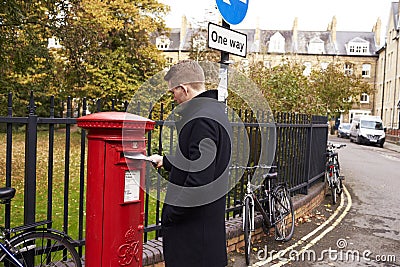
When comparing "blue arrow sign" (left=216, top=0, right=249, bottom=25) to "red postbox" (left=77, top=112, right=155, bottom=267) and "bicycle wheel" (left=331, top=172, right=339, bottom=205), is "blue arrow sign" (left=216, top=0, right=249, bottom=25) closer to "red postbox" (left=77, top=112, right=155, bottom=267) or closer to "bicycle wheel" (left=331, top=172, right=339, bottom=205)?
"red postbox" (left=77, top=112, right=155, bottom=267)

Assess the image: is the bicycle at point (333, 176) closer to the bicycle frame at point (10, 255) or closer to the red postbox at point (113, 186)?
the red postbox at point (113, 186)

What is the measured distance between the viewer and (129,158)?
287 centimetres

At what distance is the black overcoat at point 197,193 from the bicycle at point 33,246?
0.90m

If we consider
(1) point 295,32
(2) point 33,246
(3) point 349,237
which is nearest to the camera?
(2) point 33,246

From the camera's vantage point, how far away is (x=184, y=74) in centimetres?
275

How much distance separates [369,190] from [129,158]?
945cm

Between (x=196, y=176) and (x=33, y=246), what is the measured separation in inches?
55.7

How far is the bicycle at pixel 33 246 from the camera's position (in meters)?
2.95

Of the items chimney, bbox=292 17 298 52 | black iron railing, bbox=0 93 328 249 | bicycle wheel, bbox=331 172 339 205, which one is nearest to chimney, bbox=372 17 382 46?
chimney, bbox=292 17 298 52

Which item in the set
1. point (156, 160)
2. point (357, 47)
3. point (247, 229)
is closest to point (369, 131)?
point (357, 47)

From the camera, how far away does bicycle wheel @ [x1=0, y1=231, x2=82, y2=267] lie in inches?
120

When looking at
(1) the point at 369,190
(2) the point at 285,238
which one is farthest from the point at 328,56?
(2) the point at 285,238

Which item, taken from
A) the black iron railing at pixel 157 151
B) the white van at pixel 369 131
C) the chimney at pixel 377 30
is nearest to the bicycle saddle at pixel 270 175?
the black iron railing at pixel 157 151

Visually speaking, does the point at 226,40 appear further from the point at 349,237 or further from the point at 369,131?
the point at 369,131
